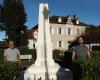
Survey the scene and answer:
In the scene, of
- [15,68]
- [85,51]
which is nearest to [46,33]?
[85,51]

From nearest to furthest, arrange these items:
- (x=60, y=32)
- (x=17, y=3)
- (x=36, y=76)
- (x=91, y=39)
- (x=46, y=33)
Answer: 1. (x=36, y=76)
2. (x=46, y=33)
3. (x=17, y=3)
4. (x=91, y=39)
5. (x=60, y=32)

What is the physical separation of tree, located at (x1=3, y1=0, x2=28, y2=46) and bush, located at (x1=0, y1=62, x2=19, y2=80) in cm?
4842

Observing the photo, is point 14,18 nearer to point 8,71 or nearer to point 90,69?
point 8,71

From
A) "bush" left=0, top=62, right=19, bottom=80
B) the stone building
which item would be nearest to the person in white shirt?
"bush" left=0, top=62, right=19, bottom=80

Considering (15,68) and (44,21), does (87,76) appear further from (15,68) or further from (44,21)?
(44,21)

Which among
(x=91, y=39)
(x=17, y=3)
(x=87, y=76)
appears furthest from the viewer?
(x=91, y=39)

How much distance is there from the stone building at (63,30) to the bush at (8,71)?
70281mm

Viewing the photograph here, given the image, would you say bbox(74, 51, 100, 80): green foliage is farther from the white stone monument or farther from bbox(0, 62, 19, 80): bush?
the white stone monument

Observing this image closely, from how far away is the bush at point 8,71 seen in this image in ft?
37.8

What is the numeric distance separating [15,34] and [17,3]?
690 cm

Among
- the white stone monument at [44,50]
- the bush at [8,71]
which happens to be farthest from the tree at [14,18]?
the bush at [8,71]

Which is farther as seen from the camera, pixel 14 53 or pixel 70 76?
pixel 70 76

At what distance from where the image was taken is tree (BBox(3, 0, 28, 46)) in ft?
201

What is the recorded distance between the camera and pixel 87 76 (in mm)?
11227
